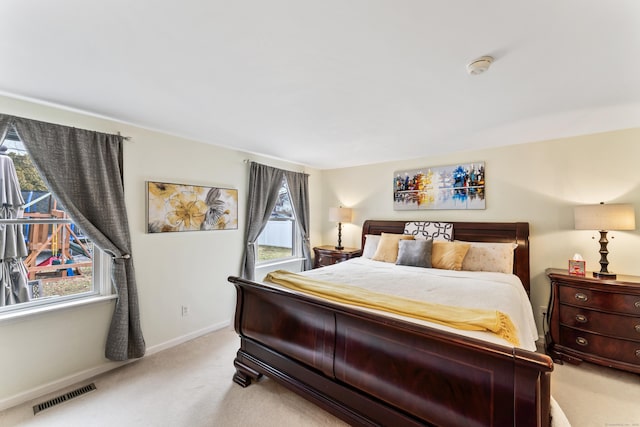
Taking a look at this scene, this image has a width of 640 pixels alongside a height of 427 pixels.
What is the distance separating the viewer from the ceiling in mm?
1201

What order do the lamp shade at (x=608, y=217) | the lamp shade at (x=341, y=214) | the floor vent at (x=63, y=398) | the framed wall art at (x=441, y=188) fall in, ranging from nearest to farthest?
the floor vent at (x=63, y=398) → the lamp shade at (x=608, y=217) → the framed wall art at (x=441, y=188) → the lamp shade at (x=341, y=214)

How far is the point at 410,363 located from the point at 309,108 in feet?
6.44

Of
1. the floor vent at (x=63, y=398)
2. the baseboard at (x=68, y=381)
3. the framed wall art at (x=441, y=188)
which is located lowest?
the floor vent at (x=63, y=398)

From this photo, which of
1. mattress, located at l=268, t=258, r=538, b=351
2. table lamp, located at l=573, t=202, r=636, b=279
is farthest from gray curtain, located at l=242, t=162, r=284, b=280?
table lamp, located at l=573, t=202, r=636, b=279

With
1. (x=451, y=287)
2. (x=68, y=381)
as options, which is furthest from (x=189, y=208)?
(x=451, y=287)

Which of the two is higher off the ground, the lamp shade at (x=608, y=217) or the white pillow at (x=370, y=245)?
the lamp shade at (x=608, y=217)

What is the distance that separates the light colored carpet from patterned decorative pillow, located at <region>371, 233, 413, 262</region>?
186 cm

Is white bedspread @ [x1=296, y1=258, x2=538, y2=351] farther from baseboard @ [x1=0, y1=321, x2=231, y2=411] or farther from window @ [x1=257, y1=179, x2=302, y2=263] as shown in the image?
baseboard @ [x1=0, y1=321, x2=231, y2=411]

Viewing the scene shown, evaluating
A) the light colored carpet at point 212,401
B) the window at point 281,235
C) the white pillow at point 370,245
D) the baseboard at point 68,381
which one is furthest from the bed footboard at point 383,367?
the white pillow at point 370,245

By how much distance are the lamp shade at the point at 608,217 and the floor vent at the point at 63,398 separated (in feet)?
15.1

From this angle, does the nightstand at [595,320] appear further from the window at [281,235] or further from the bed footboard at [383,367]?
the window at [281,235]

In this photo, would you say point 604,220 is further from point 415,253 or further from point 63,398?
point 63,398

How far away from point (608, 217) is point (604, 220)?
0.13ft

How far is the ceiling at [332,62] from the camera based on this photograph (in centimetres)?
120
